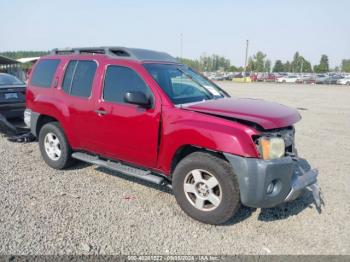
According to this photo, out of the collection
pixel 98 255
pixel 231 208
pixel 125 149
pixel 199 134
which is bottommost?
pixel 98 255

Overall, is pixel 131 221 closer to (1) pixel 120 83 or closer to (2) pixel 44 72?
(1) pixel 120 83

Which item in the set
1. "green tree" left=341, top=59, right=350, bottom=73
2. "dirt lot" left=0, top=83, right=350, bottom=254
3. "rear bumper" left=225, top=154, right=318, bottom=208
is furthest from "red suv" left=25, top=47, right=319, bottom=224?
"green tree" left=341, top=59, right=350, bottom=73

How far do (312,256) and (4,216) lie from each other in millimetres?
3535

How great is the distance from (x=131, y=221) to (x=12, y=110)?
5.31 meters

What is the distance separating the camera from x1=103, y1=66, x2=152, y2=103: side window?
4.48m

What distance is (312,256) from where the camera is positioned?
131 inches

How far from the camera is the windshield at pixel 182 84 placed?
14.5 ft

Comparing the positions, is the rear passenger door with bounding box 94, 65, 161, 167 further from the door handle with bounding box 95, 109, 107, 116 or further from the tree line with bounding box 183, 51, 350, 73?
the tree line with bounding box 183, 51, 350, 73

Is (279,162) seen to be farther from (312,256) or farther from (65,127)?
(65,127)

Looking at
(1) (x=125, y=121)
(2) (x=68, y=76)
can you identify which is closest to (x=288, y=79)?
(2) (x=68, y=76)

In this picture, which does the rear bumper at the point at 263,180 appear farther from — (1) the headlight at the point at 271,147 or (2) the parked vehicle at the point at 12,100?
(2) the parked vehicle at the point at 12,100

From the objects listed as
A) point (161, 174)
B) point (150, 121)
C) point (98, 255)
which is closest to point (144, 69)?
point (150, 121)

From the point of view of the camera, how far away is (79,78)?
523cm

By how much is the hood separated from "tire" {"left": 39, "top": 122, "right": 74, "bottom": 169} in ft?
8.31
